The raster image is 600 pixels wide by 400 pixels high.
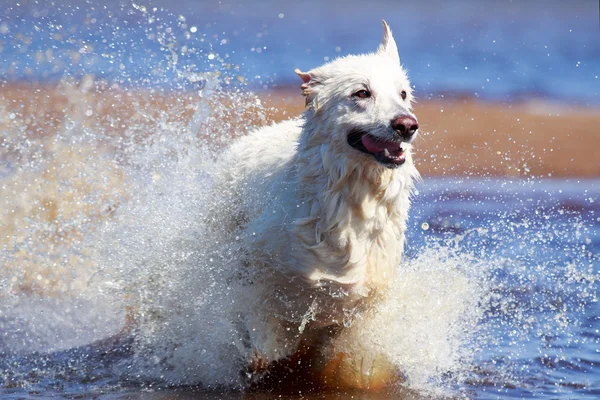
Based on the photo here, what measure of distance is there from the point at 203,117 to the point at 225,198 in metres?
1.02

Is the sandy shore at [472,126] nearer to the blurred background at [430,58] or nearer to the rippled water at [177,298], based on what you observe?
the blurred background at [430,58]

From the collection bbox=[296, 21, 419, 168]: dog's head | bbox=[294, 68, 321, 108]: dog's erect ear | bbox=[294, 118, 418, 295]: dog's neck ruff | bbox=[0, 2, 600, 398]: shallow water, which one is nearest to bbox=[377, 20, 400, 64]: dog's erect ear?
bbox=[296, 21, 419, 168]: dog's head

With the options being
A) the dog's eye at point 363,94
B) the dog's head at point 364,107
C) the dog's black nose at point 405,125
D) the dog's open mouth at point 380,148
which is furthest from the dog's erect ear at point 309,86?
the dog's black nose at point 405,125

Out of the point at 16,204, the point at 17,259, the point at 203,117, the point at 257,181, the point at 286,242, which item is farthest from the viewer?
the point at 16,204

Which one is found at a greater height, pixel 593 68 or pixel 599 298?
pixel 593 68

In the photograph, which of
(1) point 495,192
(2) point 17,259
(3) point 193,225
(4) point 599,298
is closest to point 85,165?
(2) point 17,259

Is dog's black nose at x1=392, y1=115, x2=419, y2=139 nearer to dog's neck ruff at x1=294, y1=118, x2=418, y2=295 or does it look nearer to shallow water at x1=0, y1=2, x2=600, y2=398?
dog's neck ruff at x1=294, y1=118, x2=418, y2=295


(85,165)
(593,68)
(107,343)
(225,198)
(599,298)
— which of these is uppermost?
(593,68)

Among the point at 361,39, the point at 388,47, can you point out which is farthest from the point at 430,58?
the point at 388,47

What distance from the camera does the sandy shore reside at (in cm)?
1548

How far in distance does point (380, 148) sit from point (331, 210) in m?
0.53

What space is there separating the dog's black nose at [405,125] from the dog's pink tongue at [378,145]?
0.09 meters

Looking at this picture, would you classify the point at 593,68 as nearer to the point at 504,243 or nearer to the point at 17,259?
the point at 504,243

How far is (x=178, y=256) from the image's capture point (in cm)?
622
